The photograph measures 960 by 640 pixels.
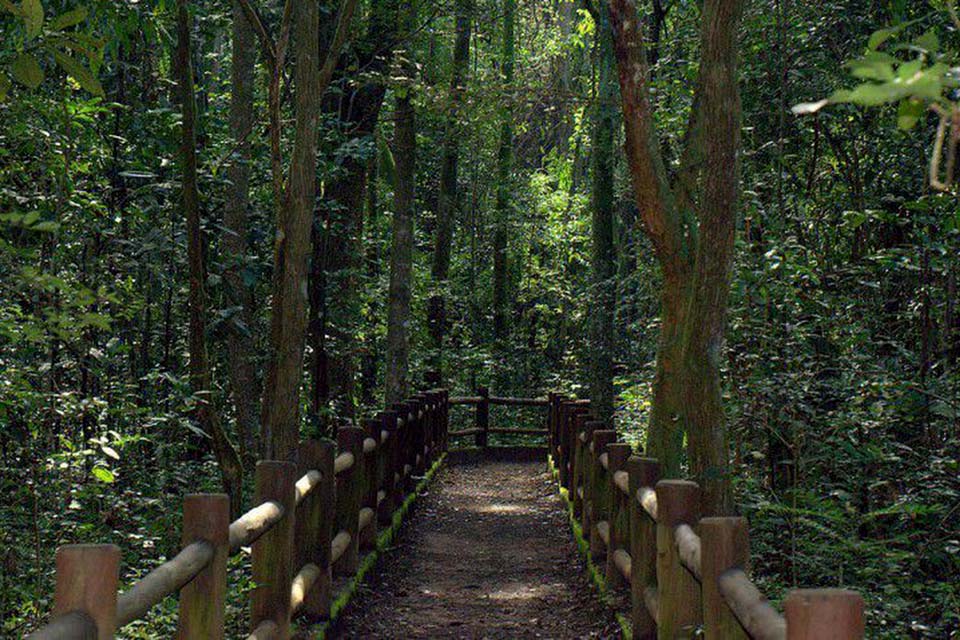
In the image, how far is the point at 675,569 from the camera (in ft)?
19.7

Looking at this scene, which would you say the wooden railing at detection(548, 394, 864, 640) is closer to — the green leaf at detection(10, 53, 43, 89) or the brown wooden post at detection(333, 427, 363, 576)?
the brown wooden post at detection(333, 427, 363, 576)

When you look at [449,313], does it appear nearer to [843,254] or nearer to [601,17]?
[601,17]

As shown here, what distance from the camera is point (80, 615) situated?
301 cm

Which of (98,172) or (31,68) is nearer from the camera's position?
(31,68)

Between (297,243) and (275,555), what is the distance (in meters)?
3.31

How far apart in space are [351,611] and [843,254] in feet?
18.1

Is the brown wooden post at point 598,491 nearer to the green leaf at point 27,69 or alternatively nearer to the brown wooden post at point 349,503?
the brown wooden post at point 349,503

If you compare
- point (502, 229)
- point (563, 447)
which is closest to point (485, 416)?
point (502, 229)

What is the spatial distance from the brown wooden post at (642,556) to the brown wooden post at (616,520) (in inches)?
44.7

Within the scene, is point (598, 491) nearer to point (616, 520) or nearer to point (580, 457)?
point (616, 520)

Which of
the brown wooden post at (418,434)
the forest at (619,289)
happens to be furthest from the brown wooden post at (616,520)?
the brown wooden post at (418,434)

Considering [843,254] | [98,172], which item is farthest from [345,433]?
[843,254]

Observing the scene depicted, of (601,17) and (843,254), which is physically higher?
(601,17)

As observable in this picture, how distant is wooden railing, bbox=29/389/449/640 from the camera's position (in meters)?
3.04
